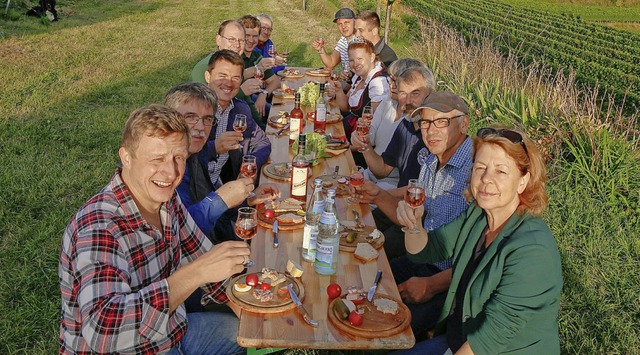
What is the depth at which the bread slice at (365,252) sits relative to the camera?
10.2 ft

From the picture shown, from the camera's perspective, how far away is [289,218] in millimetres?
3506

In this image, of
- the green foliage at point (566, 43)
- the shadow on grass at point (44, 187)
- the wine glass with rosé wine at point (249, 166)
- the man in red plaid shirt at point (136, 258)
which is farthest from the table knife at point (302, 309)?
the green foliage at point (566, 43)

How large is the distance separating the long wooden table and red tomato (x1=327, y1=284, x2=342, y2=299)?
4cm

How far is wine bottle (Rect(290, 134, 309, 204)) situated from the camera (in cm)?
369

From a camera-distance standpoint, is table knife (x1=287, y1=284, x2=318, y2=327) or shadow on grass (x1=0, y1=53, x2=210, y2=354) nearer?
table knife (x1=287, y1=284, x2=318, y2=327)

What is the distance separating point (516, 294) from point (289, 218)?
1.51 metres

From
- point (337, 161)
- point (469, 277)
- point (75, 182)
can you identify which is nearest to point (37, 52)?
point (75, 182)

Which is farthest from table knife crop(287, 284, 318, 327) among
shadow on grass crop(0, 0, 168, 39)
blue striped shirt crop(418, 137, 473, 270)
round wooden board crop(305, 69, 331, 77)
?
shadow on grass crop(0, 0, 168, 39)

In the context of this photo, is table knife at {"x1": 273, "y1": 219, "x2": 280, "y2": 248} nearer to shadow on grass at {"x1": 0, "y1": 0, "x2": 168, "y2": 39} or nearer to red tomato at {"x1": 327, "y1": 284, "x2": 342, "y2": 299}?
red tomato at {"x1": 327, "y1": 284, "x2": 342, "y2": 299}

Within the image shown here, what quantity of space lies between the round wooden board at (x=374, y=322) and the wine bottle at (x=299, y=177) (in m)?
1.26

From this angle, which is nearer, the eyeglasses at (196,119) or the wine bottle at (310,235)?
the wine bottle at (310,235)

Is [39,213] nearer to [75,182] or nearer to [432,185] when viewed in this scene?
[75,182]

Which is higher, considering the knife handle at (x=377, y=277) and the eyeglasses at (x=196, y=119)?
the eyeglasses at (x=196, y=119)

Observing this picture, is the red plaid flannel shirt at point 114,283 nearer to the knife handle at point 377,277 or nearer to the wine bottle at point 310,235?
the wine bottle at point 310,235
